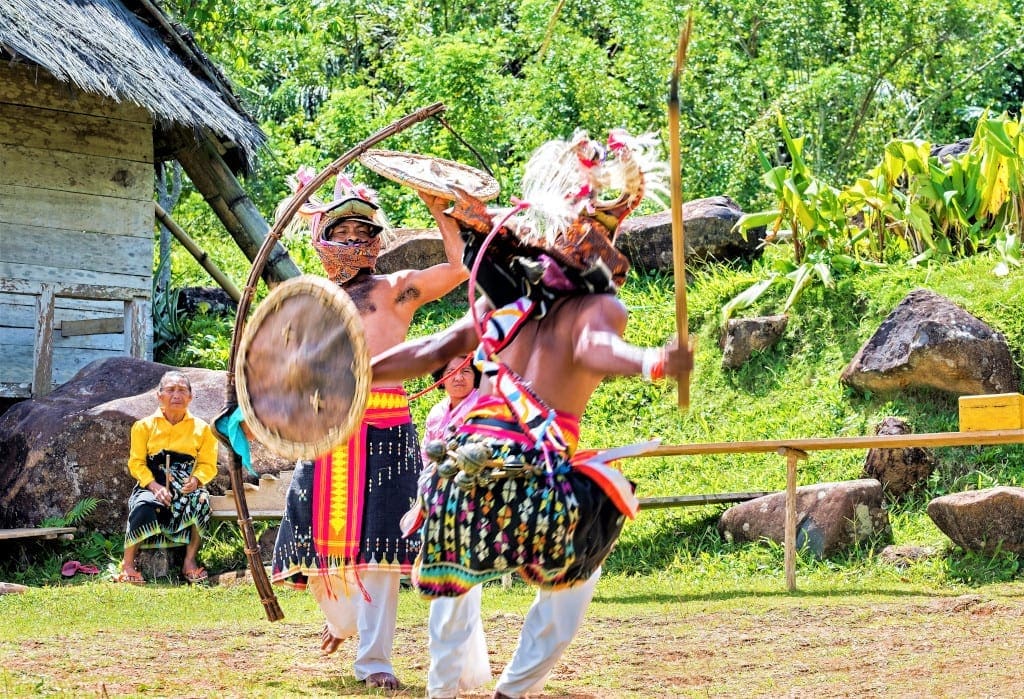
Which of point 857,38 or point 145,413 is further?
point 857,38

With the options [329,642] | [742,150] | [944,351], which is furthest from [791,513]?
[742,150]

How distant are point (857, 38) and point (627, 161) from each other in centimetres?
1429

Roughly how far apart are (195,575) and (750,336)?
5158mm

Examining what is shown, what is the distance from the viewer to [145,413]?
11047 millimetres

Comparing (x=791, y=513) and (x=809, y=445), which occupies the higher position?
(x=809, y=445)

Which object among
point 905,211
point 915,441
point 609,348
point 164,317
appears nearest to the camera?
point 609,348

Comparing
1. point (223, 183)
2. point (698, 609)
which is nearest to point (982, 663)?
point (698, 609)

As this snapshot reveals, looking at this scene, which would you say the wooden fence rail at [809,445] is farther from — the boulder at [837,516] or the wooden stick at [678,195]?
the wooden stick at [678,195]

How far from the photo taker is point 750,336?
12.4 metres

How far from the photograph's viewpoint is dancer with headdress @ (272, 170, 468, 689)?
5879 mm

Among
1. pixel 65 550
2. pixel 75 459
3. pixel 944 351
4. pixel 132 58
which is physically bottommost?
pixel 65 550

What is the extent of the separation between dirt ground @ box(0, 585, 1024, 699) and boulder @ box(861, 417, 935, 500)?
2.22 m

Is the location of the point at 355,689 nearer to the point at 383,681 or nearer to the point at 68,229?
the point at 383,681

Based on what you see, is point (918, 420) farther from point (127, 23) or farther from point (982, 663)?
point (127, 23)
